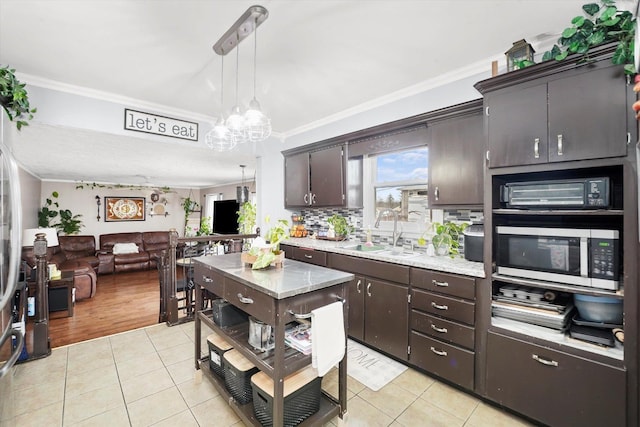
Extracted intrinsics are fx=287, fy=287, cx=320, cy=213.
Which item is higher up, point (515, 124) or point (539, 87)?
point (539, 87)

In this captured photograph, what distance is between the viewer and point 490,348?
1906mm

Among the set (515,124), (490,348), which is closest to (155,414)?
(490,348)

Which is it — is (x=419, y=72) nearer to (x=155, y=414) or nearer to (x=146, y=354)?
(x=155, y=414)

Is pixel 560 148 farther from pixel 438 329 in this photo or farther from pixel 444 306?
pixel 438 329

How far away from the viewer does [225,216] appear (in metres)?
8.42

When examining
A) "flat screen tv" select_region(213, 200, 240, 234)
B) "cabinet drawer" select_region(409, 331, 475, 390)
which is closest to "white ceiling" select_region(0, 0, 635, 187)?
"cabinet drawer" select_region(409, 331, 475, 390)

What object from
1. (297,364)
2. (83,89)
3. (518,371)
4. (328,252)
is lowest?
(518,371)

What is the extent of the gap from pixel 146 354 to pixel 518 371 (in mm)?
2988

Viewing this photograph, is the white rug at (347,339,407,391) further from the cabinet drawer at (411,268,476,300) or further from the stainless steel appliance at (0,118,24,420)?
the stainless steel appliance at (0,118,24,420)

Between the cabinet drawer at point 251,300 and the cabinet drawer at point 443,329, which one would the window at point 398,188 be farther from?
the cabinet drawer at point 251,300

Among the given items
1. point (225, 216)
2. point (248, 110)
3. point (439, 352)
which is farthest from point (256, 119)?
point (225, 216)

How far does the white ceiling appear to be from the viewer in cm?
175

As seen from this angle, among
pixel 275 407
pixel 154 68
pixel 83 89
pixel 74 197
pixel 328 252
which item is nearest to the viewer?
pixel 275 407

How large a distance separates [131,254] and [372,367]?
7.00 metres
